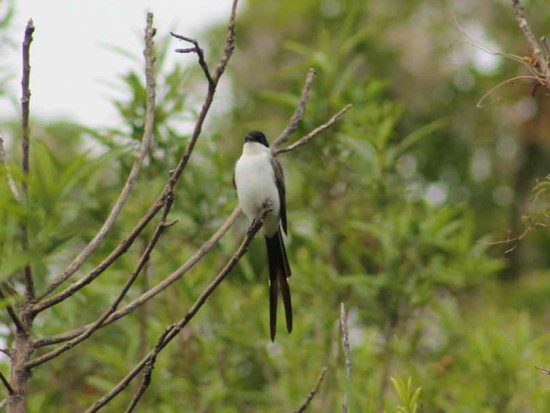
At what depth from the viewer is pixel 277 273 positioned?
4039 mm

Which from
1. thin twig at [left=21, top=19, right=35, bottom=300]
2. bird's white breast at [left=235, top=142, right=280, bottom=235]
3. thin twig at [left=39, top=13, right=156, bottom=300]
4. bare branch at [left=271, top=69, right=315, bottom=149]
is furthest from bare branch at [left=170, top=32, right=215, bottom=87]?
bird's white breast at [left=235, top=142, right=280, bottom=235]

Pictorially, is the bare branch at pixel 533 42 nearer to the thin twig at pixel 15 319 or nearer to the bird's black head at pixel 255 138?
the thin twig at pixel 15 319

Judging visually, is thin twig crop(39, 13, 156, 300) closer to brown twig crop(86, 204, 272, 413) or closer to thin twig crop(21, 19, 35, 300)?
thin twig crop(21, 19, 35, 300)

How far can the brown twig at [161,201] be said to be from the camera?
2.13 m

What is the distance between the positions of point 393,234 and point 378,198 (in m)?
0.31

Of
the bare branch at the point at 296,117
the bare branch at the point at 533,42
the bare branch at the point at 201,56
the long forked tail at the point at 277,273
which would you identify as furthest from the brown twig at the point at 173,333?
the bare branch at the point at 533,42

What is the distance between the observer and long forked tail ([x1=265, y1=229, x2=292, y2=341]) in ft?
11.3

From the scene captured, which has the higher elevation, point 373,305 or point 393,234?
point 393,234

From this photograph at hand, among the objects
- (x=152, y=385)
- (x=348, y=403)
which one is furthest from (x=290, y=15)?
(x=348, y=403)

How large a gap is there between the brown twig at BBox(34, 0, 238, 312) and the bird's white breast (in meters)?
2.12

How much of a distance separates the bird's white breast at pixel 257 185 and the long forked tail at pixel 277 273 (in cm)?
12

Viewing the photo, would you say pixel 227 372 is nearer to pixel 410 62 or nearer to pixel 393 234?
pixel 393 234

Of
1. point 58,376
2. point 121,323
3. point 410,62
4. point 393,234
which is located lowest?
point 58,376

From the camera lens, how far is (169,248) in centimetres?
534
